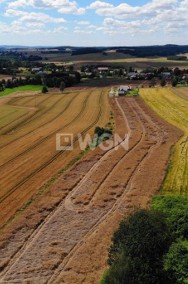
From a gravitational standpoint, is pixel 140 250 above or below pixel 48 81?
above

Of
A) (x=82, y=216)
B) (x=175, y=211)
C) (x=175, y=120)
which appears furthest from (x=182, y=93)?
(x=175, y=211)

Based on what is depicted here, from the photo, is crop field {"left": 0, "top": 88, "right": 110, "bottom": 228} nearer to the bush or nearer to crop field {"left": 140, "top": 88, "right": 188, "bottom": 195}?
crop field {"left": 140, "top": 88, "right": 188, "bottom": 195}

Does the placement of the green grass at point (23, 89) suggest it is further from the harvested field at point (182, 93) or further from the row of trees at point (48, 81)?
the harvested field at point (182, 93)

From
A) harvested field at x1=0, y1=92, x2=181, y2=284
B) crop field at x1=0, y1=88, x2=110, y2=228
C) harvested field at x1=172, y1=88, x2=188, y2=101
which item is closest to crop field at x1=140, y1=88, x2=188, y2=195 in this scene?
harvested field at x1=172, y1=88, x2=188, y2=101

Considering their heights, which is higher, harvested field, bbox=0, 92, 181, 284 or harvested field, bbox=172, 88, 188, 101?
harvested field, bbox=172, 88, 188, 101

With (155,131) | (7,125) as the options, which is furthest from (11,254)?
(7,125)

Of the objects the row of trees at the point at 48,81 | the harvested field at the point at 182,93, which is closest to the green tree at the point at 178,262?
the harvested field at the point at 182,93

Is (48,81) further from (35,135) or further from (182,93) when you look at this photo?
(35,135)
